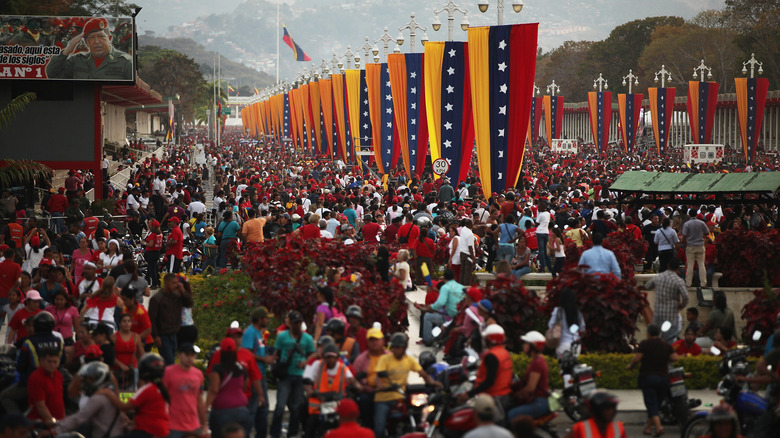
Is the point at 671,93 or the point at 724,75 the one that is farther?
the point at 724,75

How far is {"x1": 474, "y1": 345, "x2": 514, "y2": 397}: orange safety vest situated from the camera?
28.9ft

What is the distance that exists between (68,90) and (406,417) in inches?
940

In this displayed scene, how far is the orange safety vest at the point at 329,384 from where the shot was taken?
8.99 m

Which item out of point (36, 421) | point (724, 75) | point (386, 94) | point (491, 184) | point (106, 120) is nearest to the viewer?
point (36, 421)

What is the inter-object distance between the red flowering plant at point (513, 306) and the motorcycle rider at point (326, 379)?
3902mm

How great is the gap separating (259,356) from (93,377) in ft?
6.11

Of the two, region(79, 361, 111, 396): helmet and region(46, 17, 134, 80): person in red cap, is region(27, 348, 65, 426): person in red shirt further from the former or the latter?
region(46, 17, 134, 80): person in red cap

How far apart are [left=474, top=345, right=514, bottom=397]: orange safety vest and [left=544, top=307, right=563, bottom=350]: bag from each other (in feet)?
8.04

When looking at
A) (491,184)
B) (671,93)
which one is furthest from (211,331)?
(671,93)

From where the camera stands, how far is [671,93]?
53.0 meters

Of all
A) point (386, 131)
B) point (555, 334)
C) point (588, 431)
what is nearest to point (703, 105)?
point (386, 131)

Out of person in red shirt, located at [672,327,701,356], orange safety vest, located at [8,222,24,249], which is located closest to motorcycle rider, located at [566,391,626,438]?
person in red shirt, located at [672,327,701,356]

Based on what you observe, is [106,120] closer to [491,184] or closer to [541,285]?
[491,184]

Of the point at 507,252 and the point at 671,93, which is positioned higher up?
the point at 671,93
